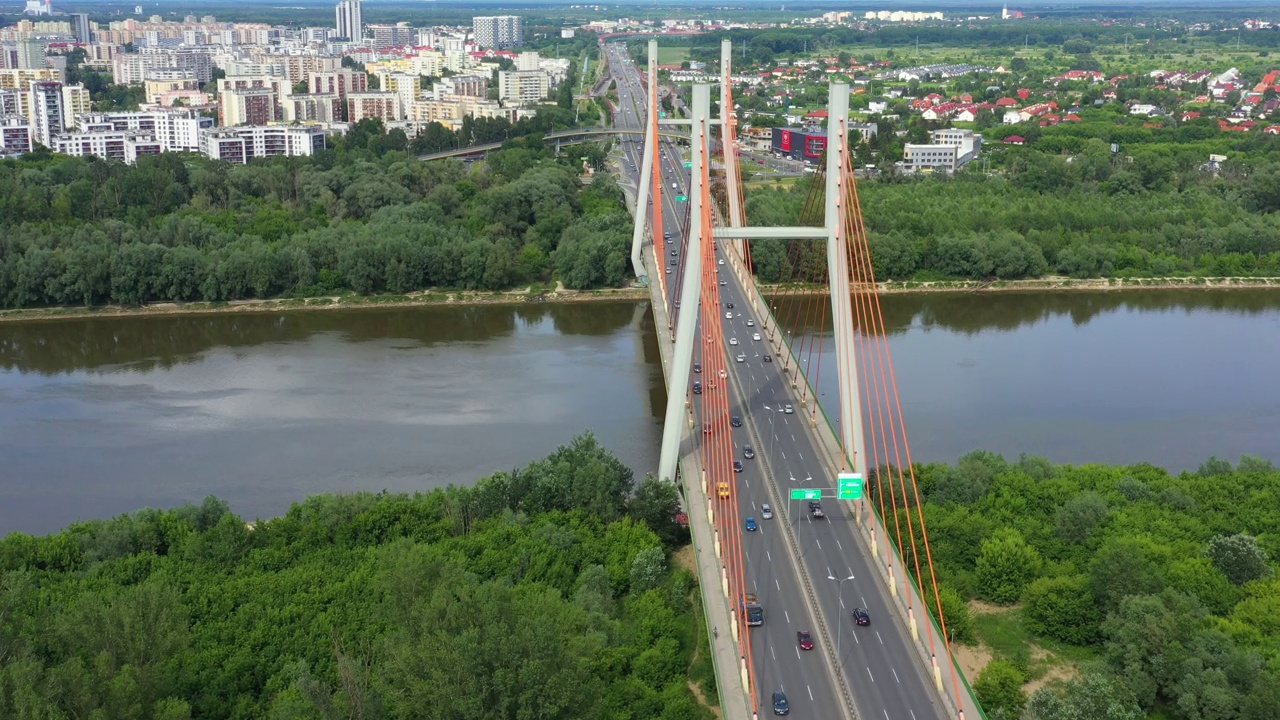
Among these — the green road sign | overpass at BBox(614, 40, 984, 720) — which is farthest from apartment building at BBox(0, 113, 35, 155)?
the green road sign

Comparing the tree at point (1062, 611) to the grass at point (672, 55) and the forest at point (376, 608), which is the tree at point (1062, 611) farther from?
the grass at point (672, 55)

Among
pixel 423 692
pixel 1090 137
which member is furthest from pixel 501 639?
pixel 1090 137

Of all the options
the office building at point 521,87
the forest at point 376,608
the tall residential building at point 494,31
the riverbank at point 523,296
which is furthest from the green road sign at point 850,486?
the tall residential building at point 494,31

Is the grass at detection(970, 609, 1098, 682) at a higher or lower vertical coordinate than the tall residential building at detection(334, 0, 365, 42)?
lower

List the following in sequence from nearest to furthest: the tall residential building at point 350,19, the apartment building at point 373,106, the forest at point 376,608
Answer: the forest at point 376,608 → the apartment building at point 373,106 → the tall residential building at point 350,19

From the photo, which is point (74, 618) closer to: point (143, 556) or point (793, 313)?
point (143, 556)

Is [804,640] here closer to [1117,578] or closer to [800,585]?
[800,585]

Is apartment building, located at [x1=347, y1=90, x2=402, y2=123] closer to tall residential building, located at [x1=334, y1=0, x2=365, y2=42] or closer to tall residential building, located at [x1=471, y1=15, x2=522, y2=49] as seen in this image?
tall residential building, located at [x1=471, y1=15, x2=522, y2=49]
